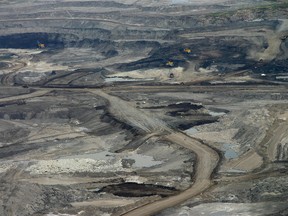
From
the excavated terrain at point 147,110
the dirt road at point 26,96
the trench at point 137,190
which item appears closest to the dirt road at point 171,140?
the excavated terrain at point 147,110

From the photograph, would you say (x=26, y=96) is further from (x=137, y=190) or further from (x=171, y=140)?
(x=137, y=190)

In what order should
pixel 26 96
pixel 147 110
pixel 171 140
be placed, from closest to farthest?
pixel 171 140 → pixel 147 110 → pixel 26 96

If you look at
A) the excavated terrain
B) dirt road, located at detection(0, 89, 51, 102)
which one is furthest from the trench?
dirt road, located at detection(0, 89, 51, 102)

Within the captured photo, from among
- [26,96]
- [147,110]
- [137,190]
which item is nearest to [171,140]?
[147,110]

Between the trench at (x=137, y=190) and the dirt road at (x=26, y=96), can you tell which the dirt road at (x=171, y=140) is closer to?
the trench at (x=137, y=190)

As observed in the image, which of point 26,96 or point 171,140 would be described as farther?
point 26,96
